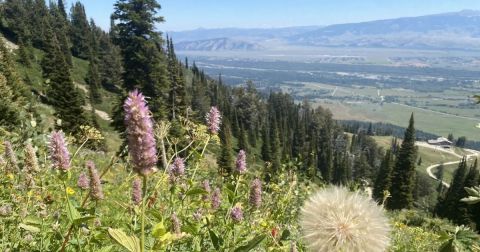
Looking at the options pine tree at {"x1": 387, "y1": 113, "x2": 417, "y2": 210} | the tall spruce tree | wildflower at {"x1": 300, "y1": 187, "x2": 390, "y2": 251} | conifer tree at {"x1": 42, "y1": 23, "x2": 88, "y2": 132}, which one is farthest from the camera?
pine tree at {"x1": 387, "y1": 113, "x2": 417, "y2": 210}

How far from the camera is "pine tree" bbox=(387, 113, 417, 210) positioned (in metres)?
74.1

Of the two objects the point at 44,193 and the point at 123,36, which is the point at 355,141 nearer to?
the point at 123,36

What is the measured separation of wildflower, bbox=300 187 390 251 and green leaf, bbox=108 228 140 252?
102cm

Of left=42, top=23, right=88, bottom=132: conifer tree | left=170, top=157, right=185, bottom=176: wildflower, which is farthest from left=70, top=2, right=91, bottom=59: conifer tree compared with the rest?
left=170, top=157, right=185, bottom=176: wildflower

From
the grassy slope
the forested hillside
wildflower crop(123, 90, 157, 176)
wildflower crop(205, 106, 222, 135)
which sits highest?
wildflower crop(123, 90, 157, 176)

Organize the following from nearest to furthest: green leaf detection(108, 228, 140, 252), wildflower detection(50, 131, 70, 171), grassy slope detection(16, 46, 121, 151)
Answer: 1. green leaf detection(108, 228, 140, 252)
2. wildflower detection(50, 131, 70, 171)
3. grassy slope detection(16, 46, 121, 151)

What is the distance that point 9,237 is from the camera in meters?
4.18

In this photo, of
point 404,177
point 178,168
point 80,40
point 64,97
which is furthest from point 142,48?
point 80,40

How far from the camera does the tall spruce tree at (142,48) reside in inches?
1544

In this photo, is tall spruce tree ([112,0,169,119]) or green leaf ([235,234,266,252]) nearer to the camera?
green leaf ([235,234,266,252])

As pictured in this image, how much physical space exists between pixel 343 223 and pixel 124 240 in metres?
1.28

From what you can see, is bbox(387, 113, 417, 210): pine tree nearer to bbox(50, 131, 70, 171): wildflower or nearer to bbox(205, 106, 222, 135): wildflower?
bbox(205, 106, 222, 135): wildflower

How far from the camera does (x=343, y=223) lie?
2523mm

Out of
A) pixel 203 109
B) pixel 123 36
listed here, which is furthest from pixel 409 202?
pixel 203 109
